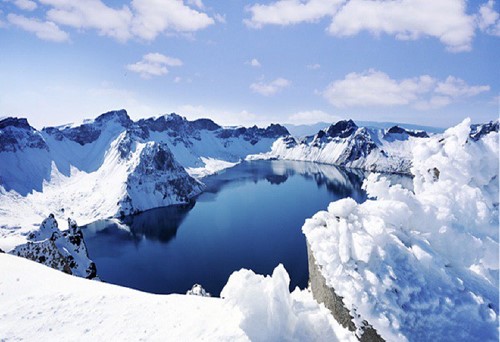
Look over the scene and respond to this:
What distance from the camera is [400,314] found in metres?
11.7

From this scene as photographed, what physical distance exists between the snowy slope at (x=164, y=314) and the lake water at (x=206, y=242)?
150 ft

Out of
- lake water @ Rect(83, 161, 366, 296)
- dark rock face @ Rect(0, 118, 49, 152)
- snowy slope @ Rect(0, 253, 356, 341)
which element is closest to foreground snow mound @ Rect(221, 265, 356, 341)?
snowy slope @ Rect(0, 253, 356, 341)

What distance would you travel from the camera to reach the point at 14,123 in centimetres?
18100

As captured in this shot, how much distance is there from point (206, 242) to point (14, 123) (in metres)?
167

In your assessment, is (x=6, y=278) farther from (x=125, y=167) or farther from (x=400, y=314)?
(x=125, y=167)

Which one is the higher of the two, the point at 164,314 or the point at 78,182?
the point at 164,314

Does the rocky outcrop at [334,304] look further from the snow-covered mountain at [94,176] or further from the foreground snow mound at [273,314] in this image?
the snow-covered mountain at [94,176]

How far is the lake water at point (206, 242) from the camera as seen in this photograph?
6850cm

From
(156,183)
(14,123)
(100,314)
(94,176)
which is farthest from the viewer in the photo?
(14,123)

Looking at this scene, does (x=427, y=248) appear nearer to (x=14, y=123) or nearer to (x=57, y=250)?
(x=57, y=250)

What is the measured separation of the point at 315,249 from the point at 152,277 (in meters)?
64.2

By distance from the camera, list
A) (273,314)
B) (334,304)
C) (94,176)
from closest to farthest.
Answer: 1. (273,314)
2. (334,304)
3. (94,176)

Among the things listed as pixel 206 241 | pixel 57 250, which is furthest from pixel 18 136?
pixel 57 250

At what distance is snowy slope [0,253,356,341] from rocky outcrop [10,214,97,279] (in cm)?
1986
